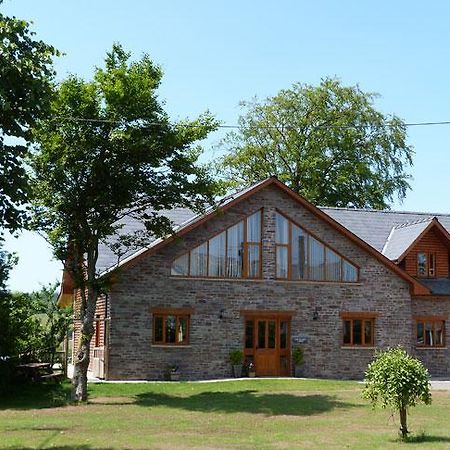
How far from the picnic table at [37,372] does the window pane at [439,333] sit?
16305 mm

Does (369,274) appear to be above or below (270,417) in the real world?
above

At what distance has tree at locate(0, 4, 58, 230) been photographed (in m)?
11.2

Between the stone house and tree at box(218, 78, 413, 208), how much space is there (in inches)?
819

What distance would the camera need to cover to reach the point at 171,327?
29297 mm

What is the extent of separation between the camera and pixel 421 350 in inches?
1303

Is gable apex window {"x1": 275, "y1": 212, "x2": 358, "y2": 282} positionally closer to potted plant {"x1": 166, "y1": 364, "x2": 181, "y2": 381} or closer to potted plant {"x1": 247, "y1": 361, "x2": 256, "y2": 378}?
potted plant {"x1": 247, "y1": 361, "x2": 256, "y2": 378}

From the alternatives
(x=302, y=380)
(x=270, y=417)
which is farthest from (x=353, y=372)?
(x=270, y=417)

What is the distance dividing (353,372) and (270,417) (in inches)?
534

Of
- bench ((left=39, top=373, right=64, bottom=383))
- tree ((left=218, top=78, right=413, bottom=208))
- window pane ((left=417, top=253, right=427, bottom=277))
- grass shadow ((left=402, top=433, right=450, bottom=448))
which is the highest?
tree ((left=218, top=78, right=413, bottom=208))

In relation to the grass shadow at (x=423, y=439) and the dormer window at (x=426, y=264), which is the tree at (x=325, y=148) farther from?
the grass shadow at (x=423, y=439)

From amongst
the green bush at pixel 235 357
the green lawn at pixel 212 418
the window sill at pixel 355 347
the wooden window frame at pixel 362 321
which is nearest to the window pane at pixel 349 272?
the wooden window frame at pixel 362 321

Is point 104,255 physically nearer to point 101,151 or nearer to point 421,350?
point 101,151

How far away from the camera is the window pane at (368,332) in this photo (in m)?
31.8

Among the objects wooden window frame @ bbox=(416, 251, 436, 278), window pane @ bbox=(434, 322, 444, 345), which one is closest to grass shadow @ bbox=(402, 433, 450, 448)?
window pane @ bbox=(434, 322, 444, 345)
